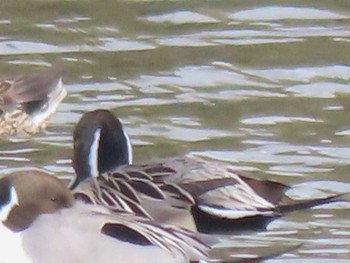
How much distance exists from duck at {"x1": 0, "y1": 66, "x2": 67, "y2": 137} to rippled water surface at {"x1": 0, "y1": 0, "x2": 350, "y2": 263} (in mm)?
98

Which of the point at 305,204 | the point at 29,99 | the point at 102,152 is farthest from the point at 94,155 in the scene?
the point at 29,99

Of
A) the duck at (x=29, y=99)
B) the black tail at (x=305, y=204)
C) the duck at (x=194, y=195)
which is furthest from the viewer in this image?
the duck at (x=29, y=99)

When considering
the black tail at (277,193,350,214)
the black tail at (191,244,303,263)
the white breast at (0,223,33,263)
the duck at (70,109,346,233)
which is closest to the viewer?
the white breast at (0,223,33,263)

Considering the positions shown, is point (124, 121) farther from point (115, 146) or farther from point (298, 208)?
point (298, 208)

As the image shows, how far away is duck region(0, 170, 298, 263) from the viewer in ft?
24.1

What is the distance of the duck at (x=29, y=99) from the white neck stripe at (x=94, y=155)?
3.53 ft

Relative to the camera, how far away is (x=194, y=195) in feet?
27.6

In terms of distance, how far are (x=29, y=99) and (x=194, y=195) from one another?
2.47 meters

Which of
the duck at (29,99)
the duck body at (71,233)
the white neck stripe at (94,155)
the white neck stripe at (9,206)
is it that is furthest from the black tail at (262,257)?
the duck at (29,99)

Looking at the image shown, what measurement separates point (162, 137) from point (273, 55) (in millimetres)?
1485

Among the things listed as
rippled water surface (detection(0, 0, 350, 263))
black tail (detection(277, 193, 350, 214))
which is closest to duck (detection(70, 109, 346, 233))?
black tail (detection(277, 193, 350, 214))

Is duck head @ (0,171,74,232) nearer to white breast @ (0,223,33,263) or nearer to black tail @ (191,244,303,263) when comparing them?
white breast @ (0,223,33,263)

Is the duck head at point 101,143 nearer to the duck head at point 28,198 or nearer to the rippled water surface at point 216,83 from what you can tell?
the rippled water surface at point 216,83

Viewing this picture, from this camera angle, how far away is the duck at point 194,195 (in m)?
8.38
